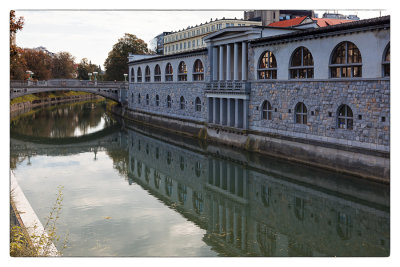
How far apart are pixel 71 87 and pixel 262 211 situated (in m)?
48.5

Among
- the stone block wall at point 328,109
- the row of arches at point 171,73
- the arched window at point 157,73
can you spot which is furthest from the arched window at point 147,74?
the stone block wall at point 328,109

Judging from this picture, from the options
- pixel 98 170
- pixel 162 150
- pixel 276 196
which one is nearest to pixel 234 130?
pixel 162 150

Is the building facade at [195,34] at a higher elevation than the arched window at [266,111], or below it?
higher

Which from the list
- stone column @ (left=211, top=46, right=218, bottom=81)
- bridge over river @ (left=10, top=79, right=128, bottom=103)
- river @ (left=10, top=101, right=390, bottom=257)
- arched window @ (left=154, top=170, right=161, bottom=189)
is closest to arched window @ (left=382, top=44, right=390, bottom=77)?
river @ (left=10, top=101, right=390, bottom=257)

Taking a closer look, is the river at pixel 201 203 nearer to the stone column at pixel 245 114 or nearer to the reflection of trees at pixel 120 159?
the reflection of trees at pixel 120 159

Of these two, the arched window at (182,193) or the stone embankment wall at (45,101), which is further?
the stone embankment wall at (45,101)

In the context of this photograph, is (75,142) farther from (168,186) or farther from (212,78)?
(168,186)

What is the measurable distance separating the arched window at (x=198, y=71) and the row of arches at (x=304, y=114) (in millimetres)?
→ 11391

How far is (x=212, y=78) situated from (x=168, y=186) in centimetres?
1696

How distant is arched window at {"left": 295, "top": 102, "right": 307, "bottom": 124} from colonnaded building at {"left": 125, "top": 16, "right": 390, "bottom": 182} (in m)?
0.06

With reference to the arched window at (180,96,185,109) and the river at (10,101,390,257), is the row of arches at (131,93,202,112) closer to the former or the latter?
the arched window at (180,96,185,109)

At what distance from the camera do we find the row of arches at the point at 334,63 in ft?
78.5

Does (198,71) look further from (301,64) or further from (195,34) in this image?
(195,34)

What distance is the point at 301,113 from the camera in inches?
1128
